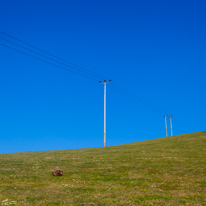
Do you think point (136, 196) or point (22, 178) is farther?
point (22, 178)

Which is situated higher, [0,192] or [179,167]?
[179,167]

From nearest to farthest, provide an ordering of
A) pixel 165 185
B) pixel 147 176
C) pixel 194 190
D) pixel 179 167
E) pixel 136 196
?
pixel 136 196, pixel 194 190, pixel 165 185, pixel 147 176, pixel 179 167

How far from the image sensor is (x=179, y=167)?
20.0 meters

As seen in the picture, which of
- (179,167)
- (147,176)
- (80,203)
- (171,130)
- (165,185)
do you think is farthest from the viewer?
(171,130)

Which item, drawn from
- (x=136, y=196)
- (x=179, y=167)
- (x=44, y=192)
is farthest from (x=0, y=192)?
(x=179, y=167)

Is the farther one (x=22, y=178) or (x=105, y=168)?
(x=105, y=168)

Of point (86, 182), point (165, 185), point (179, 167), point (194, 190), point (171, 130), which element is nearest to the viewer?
point (194, 190)

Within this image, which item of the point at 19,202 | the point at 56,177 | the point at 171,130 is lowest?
the point at 19,202

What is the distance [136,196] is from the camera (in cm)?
1182

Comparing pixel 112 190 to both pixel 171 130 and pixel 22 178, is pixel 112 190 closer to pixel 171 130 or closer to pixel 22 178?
pixel 22 178

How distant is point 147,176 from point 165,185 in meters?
2.80

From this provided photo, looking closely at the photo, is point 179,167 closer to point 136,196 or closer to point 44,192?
point 136,196

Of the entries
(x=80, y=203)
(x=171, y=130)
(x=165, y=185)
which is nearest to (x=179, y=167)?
(x=165, y=185)

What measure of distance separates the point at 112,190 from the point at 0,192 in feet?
22.1
